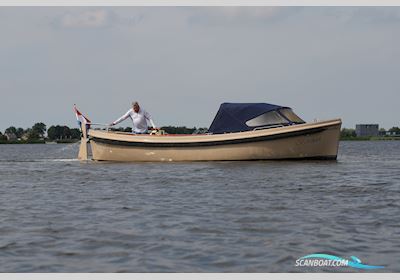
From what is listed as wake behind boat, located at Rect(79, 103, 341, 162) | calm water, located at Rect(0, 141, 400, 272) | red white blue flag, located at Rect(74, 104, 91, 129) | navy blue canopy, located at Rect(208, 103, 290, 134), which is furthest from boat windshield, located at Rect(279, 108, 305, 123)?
red white blue flag, located at Rect(74, 104, 91, 129)

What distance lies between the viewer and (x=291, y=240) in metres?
9.06

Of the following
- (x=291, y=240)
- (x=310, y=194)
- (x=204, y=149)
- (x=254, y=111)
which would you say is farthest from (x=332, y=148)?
(x=291, y=240)

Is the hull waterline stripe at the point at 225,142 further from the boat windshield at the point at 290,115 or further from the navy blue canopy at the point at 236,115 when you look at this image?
the boat windshield at the point at 290,115

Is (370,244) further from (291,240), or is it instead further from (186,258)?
(186,258)

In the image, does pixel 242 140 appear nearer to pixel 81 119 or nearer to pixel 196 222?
pixel 81 119

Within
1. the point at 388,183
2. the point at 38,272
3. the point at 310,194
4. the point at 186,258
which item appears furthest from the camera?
the point at 388,183

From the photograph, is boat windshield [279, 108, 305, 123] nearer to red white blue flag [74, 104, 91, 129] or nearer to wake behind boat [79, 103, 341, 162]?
wake behind boat [79, 103, 341, 162]

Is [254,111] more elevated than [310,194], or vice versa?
[254,111]

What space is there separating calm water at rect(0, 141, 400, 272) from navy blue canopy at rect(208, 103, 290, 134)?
6128 millimetres

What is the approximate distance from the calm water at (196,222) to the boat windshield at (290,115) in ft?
21.8

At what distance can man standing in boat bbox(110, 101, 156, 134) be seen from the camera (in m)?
25.0

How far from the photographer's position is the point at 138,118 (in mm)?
25125

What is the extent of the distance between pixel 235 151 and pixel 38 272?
54.2ft

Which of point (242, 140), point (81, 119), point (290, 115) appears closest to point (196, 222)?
point (242, 140)
